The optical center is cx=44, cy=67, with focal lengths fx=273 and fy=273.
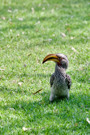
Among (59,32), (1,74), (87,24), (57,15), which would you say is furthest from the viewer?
(57,15)

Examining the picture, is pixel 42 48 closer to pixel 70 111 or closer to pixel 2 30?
pixel 2 30

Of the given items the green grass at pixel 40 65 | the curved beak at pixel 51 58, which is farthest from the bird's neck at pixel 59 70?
the green grass at pixel 40 65

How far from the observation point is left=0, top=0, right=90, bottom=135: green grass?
4.32 meters

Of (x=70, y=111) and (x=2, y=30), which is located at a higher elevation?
(x=70, y=111)

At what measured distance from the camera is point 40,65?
6555 mm

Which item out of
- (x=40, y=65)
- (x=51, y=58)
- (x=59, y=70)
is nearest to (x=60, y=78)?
(x=59, y=70)

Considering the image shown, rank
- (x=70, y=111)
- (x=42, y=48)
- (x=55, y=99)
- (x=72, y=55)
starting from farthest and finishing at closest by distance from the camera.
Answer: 1. (x=42, y=48)
2. (x=72, y=55)
3. (x=55, y=99)
4. (x=70, y=111)

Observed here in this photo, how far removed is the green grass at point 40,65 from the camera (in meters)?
4.32

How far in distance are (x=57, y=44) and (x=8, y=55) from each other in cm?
150

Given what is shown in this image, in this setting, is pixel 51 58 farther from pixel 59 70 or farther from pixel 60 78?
pixel 60 78

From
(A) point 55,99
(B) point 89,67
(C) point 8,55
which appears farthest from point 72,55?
(A) point 55,99

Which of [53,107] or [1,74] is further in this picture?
[1,74]

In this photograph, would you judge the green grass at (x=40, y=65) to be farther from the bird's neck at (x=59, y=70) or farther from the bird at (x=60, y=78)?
the bird's neck at (x=59, y=70)

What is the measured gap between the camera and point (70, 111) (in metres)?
4.59
